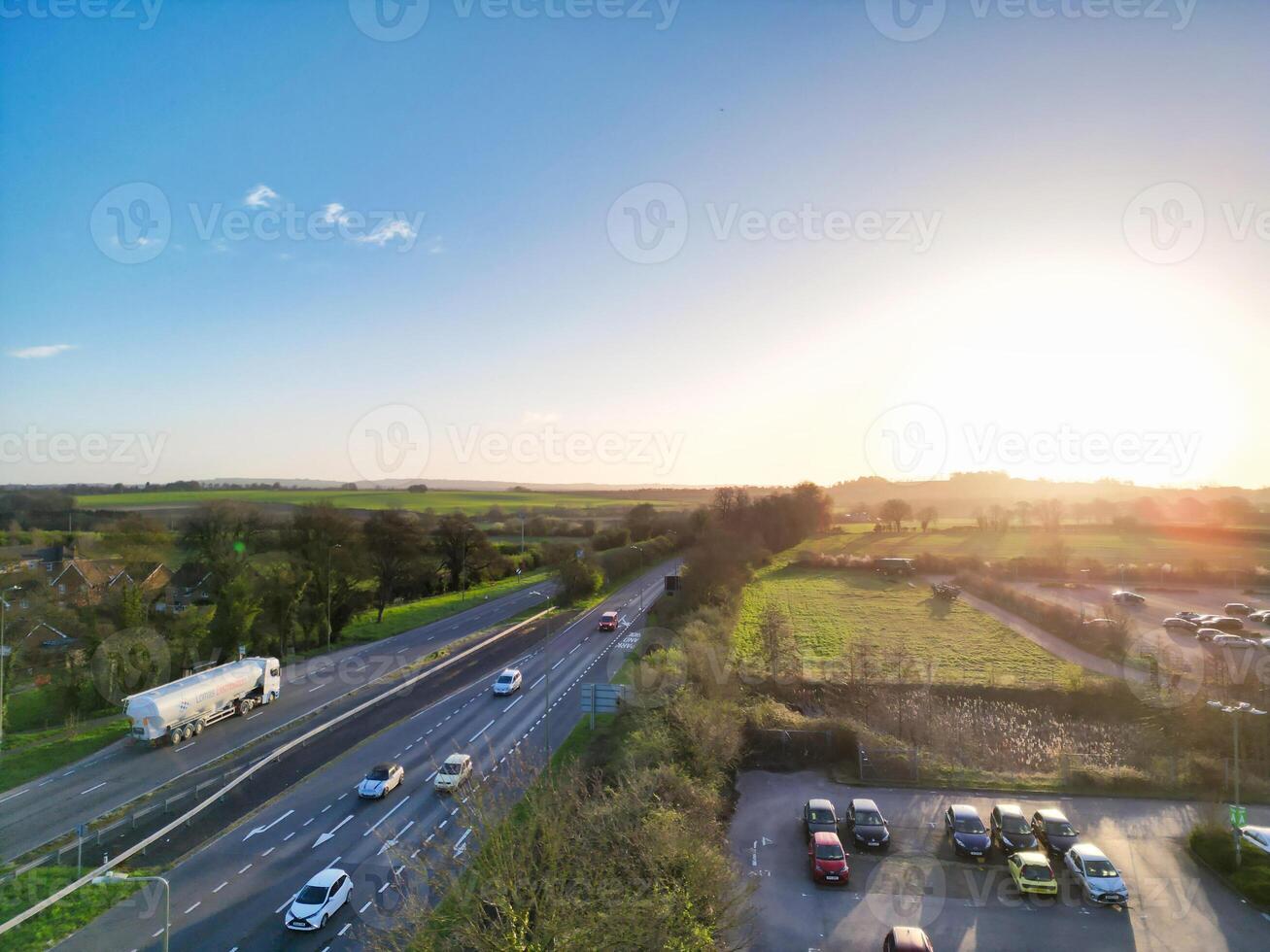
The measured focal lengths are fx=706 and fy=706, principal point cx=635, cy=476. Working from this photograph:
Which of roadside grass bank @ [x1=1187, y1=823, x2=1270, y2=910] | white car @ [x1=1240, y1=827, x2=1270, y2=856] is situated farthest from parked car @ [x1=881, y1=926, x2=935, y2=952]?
white car @ [x1=1240, y1=827, x2=1270, y2=856]

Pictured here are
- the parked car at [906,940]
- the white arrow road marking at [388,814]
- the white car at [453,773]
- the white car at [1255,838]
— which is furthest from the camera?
the white car at [453,773]

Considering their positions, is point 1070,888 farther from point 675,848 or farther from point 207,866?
point 207,866

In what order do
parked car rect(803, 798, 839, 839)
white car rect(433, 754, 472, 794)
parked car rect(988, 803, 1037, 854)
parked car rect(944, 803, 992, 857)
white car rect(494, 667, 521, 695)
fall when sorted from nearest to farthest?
1. parked car rect(944, 803, 992, 857)
2. parked car rect(988, 803, 1037, 854)
3. parked car rect(803, 798, 839, 839)
4. white car rect(433, 754, 472, 794)
5. white car rect(494, 667, 521, 695)

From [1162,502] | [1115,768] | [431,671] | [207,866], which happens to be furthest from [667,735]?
[1162,502]

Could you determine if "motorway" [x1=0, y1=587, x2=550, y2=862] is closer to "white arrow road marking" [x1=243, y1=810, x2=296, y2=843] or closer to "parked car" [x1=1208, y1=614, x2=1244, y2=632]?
"white arrow road marking" [x1=243, y1=810, x2=296, y2=843]

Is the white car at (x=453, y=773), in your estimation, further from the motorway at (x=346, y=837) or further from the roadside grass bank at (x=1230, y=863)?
the roadside grass bank at (x=1230, y=863)

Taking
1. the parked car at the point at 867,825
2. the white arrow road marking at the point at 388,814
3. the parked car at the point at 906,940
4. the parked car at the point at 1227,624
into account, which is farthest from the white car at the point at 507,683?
the parked car at the point at 1227,624

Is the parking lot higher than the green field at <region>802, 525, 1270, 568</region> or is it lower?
lower
